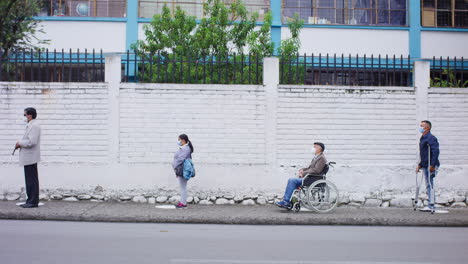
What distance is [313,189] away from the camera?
10055 millimetres

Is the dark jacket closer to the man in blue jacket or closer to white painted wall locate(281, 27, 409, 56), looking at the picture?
the man in blue jacket

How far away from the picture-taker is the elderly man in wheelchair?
32.8 feet

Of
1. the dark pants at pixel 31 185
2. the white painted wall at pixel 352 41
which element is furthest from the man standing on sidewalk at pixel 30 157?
the white painted wall at pixel 352 41

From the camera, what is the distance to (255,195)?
11102 millimetres

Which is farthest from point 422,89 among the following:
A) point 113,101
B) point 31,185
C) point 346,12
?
point 31,185

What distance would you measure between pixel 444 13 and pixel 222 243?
1497cm

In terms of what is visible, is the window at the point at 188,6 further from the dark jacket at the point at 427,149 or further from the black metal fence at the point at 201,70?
the dark jacket at the point at 427,149

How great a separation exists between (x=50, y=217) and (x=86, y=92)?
117 inches

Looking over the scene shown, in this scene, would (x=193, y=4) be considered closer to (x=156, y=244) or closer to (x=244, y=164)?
(x=244, y=164)

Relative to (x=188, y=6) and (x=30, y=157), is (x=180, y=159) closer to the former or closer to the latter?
(x=30, y=157)

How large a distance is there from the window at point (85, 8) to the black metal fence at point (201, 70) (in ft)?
20.9

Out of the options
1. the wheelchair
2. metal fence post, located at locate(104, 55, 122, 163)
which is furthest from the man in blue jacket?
metal fence post, located at locate(104, 55, 122, 163)

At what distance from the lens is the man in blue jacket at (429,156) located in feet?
33.3

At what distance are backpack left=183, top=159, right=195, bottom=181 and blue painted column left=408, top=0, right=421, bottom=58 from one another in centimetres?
1109
